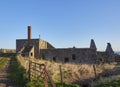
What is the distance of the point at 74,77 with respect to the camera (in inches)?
1025

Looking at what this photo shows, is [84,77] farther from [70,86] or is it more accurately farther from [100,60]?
[100,60]

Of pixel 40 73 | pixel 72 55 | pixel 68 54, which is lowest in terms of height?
pixel 40 73

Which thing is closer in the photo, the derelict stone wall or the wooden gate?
the wooden gate

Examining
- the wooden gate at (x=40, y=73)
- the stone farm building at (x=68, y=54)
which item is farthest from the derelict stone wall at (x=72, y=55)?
the wooden gate at (x=40, y=73)

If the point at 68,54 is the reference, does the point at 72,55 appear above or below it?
below

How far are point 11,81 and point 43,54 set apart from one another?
133ft

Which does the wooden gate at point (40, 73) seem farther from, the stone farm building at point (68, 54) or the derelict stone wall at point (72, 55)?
the derelict stone wall at point (72, 55)

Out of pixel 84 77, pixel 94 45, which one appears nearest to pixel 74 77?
pixel 84 77

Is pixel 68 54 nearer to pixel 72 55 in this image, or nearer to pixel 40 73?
pixel 72 55

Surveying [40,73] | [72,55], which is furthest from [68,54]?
[40,73]

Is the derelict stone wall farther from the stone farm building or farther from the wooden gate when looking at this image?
the wooden gate

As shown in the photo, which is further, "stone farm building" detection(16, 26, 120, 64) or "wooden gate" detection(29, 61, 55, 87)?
"stone farm building" detection(16, 26, 120, 64)

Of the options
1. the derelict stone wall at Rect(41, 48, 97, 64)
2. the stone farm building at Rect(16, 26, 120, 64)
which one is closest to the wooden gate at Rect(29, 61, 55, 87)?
the stone farm building at Rect(16, 26, 120, 64)

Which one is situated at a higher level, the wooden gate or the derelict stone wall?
the derelict stone wall
